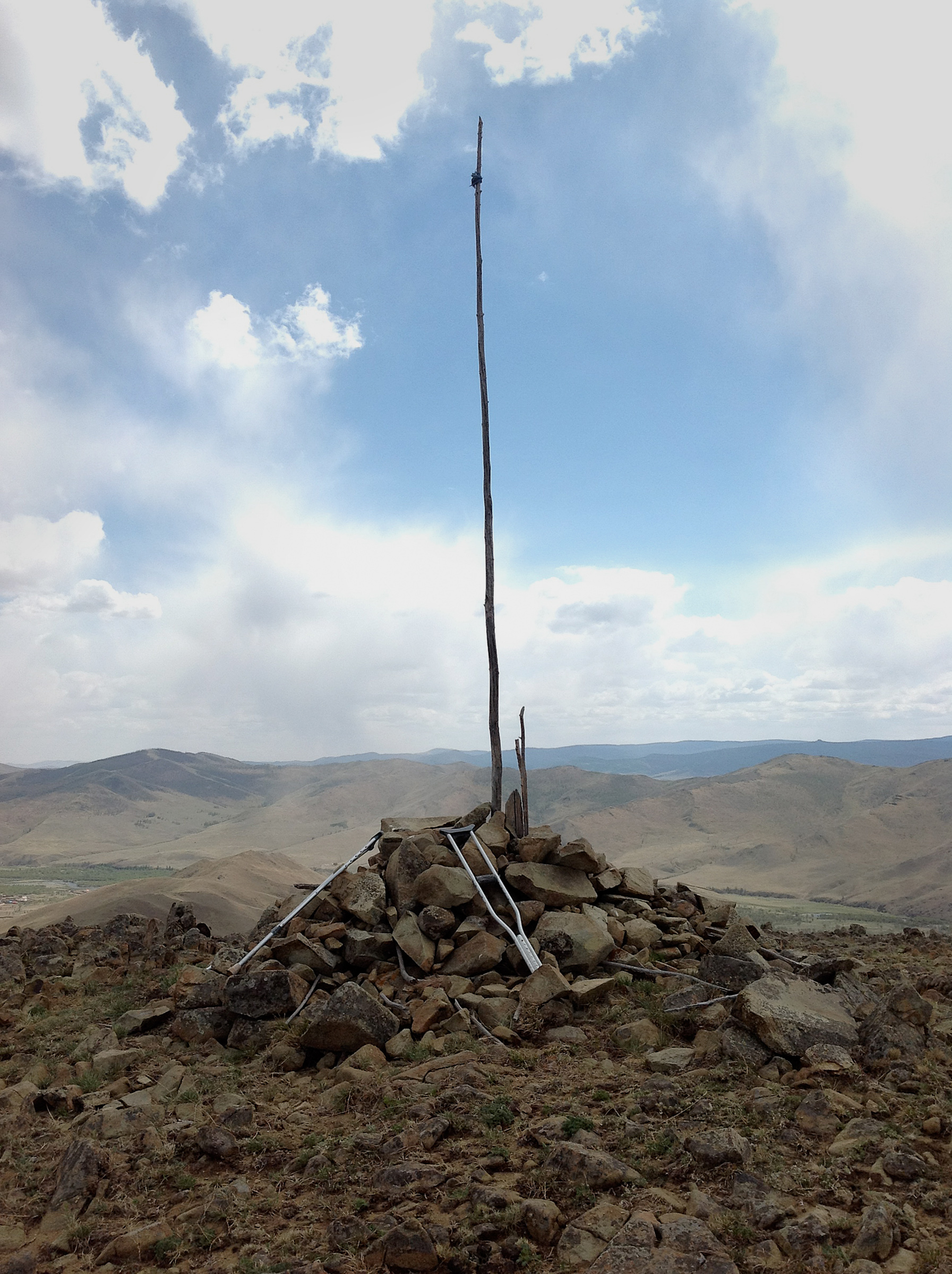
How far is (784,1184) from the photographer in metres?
4.11

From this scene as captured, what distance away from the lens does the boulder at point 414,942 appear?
8593 millimetres

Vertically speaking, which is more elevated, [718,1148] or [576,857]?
[576,857]

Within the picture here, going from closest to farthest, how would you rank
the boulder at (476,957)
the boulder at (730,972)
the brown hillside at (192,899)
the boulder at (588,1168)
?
the boulder at (588,1168) < the boulder at (730,972) < the boulder at (476,957) < the brown hillside at (192,899)

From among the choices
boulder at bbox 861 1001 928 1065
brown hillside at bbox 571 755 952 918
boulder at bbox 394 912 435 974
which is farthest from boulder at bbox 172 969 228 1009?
brown hillside at bbox 571 755 952 918

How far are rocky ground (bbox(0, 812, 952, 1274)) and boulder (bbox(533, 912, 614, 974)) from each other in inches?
1.2

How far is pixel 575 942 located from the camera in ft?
28.7

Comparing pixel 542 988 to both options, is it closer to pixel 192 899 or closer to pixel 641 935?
pixel 641 935

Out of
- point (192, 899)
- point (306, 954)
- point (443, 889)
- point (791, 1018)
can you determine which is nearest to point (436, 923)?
point (443, 889)

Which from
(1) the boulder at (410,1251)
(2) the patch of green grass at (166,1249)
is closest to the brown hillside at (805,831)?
(1) the boulder at (410,1251)

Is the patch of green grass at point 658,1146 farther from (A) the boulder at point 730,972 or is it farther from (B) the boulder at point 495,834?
(B) the boulder at point 495,834

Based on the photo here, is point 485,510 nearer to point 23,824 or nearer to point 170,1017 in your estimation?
point 170,1017

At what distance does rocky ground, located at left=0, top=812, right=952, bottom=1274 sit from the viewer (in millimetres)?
3910

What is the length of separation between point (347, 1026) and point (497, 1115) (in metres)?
2.23

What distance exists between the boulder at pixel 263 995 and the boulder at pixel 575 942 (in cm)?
283
